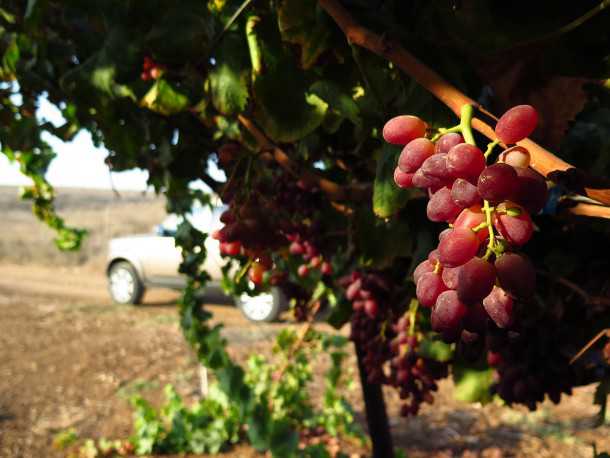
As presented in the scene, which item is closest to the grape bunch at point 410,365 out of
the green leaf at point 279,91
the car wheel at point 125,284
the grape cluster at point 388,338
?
the grape cluster at point 388,338

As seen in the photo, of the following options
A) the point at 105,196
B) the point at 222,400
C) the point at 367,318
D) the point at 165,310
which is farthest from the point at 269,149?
the point at 105,196

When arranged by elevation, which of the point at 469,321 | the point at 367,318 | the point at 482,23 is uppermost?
the point at 482,23

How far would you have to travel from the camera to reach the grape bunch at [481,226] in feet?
1.49

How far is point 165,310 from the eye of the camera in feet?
28.7

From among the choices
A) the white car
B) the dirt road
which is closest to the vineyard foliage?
the dirt road

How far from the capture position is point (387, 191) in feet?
2.51

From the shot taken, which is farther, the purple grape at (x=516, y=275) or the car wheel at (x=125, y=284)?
the car wheel at (x=125, y=284)

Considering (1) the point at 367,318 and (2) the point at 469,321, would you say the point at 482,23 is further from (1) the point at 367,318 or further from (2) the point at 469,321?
(1) the point at 367,318

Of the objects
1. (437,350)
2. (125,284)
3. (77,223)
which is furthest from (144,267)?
(77,223)

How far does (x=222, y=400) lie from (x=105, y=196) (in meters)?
26.1

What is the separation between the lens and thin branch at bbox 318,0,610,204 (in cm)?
51

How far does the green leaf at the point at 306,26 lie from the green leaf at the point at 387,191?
0.81 ft

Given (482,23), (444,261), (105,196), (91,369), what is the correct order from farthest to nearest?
(105,196) < (91,369) < (482,23) < (444,261)

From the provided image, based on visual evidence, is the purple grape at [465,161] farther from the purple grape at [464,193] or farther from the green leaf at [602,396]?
the green leaf at [602,396]
